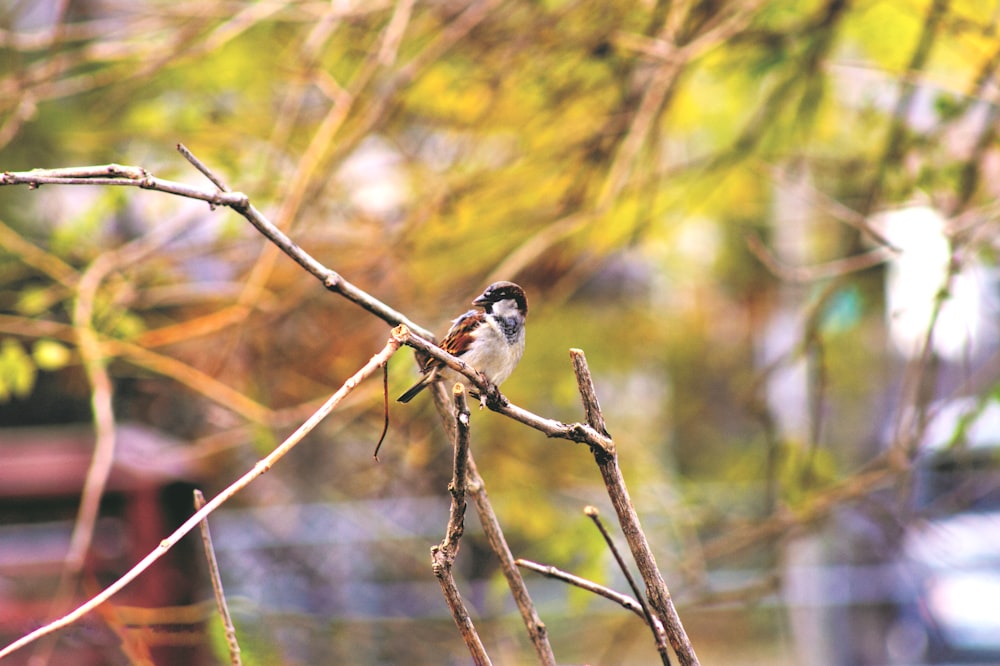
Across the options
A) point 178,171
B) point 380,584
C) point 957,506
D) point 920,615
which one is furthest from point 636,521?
point 380,584

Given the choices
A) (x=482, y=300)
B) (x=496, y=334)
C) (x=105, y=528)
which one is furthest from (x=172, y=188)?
(x=105, y=528)

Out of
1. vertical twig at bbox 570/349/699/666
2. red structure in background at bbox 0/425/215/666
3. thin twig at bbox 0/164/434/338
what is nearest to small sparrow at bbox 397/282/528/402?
vertical twig at bbox 570/349/699/666

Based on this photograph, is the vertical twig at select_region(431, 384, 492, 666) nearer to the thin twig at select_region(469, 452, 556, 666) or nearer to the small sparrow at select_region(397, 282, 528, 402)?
the thin twig at select_region(469, 452, 556, 666)

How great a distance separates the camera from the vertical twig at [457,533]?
847 millimetres

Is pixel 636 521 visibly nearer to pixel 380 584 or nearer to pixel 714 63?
pixel 714 63

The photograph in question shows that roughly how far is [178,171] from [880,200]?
96.9 inches

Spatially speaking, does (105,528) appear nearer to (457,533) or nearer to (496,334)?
(496,334)

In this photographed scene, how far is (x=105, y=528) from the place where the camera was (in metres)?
3.24

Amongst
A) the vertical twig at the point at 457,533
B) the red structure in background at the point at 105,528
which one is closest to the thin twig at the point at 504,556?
the vertical twig at the point at 457,533

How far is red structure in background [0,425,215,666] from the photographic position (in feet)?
9.86

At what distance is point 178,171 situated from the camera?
10.6 ft

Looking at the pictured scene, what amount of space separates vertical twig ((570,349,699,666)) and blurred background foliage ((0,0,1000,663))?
1.24 m

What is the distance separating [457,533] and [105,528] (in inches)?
108

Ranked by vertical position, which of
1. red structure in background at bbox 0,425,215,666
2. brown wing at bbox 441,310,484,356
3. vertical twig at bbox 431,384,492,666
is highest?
red structure in background at bbox 0,425,215,666
